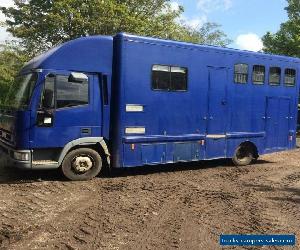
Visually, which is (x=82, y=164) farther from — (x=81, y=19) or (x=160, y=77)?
(x=81, y=19)

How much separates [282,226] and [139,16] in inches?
961

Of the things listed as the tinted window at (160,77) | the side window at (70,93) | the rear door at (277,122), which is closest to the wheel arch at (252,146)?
the rear door at (277,122)

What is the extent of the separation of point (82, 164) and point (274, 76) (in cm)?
697

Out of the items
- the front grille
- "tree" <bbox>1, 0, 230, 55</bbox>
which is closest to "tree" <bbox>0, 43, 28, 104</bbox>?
"tree" <bbox>1, 0, 230, 55</bbox>

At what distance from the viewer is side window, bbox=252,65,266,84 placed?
1302 cm

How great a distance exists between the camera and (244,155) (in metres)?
13.4

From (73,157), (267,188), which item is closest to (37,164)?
(73,157)

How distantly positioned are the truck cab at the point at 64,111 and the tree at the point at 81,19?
16.6m

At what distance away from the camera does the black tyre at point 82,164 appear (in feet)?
33.0

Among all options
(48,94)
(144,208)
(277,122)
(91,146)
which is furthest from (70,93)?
(277,122)

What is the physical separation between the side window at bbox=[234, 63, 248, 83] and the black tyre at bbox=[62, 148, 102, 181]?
16.2 ft

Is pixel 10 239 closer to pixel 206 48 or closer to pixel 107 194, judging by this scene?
pixel 107 194

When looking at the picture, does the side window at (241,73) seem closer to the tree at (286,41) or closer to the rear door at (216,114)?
the rear door at (216,114)

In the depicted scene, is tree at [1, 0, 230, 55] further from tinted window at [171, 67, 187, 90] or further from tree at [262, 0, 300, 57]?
tinted window at [171, 67, 187, 90]
